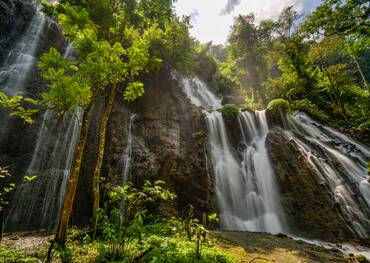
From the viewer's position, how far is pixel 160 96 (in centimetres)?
1541

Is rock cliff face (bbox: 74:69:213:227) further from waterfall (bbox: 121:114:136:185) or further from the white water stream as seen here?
the white water stream

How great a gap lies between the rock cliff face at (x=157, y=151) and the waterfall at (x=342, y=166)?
646cm

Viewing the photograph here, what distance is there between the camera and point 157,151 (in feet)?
40.6

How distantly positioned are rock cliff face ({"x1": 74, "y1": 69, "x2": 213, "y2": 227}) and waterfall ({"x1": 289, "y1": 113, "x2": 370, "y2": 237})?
6460mm

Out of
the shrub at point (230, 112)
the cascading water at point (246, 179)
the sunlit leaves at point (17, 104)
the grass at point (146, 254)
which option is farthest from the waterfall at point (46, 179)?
the shrub at point (230, 112)

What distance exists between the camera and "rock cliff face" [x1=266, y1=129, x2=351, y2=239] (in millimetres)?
9727

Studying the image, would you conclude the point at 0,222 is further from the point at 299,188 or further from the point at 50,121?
the point at 299,188

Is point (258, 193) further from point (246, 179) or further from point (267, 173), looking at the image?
point (267, 173)

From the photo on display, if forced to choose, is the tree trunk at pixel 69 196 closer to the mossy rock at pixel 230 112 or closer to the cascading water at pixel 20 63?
the cascading water at pixel 20 63

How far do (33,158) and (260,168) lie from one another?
12.7 meters

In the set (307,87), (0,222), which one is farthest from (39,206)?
(307,87)

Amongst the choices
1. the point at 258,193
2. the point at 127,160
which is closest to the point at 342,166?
the point at 258,193

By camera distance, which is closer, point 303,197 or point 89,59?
point 89,59

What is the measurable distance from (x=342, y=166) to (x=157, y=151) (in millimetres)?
10913
